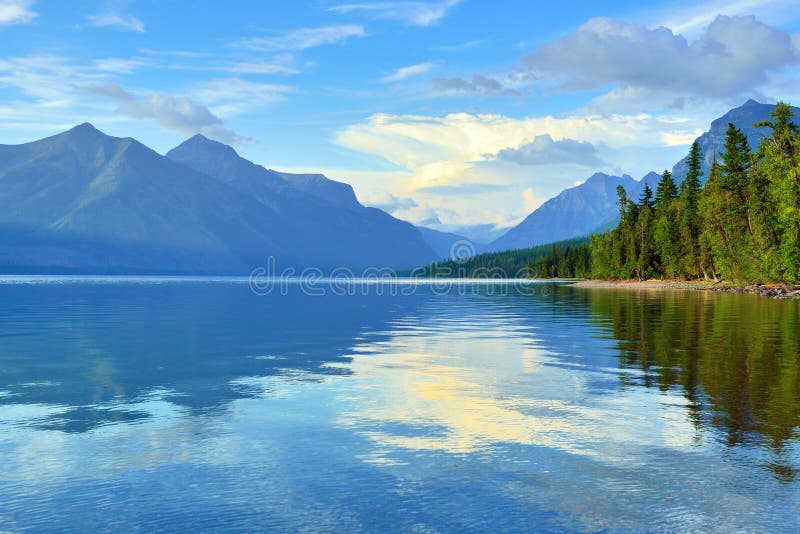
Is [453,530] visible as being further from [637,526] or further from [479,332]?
[479,332]

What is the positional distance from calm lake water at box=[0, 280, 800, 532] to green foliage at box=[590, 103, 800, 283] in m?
67.0

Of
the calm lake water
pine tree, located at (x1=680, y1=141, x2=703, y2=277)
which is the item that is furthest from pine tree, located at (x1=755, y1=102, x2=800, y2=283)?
the calm lake water

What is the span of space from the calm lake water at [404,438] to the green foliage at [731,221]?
67.0 m

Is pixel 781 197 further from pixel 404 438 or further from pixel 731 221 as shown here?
pixel 404 438

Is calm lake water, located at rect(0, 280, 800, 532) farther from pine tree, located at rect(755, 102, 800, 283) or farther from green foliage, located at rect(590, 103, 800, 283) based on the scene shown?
green foliage, located at rect(590, 103, 800, 283)

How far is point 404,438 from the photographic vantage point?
15914mm

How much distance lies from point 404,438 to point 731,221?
115227 millimetres

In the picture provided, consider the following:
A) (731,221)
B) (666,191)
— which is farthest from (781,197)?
(666,191)

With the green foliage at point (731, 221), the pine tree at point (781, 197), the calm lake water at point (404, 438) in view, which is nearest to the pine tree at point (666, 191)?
the green foliage at point (731, 221)

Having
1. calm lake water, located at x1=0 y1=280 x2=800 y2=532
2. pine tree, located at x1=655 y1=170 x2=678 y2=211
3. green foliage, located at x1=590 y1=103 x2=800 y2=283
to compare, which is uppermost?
pine tree, located at x1=655 y1=170 x2=678 y2=211

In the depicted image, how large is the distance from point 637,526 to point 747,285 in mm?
117827

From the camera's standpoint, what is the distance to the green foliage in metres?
93.9

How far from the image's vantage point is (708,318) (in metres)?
52.4

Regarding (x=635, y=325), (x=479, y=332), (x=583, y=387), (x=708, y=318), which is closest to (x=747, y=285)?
(x=708, y=318)
